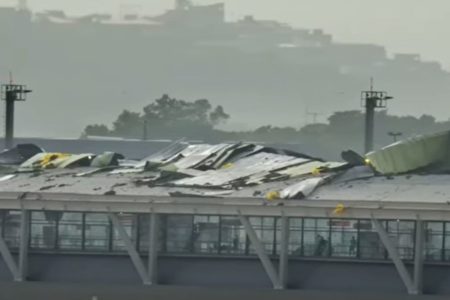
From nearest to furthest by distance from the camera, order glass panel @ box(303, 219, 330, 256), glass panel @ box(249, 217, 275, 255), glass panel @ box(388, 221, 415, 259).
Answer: glass panel @ box(388, 221, 415, 259)
glass panel @ box(303, 219, 330, 256)
glass panel @ box(249, 217, 275, 255)

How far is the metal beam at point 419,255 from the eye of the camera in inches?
1425

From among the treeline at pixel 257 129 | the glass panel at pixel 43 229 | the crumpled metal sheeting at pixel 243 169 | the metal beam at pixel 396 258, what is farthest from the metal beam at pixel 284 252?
the treeline at pixel 257 129

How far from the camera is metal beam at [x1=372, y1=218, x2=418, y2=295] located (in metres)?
35.8

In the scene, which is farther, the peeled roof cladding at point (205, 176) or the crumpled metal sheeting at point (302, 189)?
the peeled roof cladding at point (205, 176)

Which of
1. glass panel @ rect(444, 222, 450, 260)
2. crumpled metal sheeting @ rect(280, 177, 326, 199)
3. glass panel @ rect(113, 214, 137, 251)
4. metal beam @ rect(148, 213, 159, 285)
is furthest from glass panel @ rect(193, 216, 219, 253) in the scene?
glass panel @ rect(444, 222, 450, 260)

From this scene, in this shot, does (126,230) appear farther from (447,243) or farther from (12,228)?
(447,243)

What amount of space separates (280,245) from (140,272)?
3769 mm

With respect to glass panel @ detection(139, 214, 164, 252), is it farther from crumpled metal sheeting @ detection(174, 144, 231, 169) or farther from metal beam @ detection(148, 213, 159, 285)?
crumpled metal sheeting @ detection(174, 144, 231, 169)

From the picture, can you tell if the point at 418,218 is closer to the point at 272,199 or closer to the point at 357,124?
the point at 272,199

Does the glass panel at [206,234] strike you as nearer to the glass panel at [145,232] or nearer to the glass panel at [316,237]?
the glass panel at [145,232]

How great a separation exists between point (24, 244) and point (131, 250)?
3.16m

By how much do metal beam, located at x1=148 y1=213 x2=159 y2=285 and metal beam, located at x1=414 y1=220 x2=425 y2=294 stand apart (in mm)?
6741

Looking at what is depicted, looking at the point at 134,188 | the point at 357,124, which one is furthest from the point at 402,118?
the point at 134,188

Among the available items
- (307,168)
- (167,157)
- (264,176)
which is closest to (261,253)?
(264,176)
